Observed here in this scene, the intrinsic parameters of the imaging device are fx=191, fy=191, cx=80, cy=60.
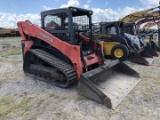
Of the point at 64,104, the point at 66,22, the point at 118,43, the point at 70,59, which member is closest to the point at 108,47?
the point at 118,43

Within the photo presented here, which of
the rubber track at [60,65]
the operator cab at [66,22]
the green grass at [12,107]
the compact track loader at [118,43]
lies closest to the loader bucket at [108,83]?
the rubber track at [60,65]

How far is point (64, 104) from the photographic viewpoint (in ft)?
12.0

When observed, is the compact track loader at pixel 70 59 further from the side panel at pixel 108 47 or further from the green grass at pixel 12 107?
the side panel at pixel 108 47

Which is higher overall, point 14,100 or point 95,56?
point 95,56

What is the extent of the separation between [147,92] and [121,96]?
75 cm

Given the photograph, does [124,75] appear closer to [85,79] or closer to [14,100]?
[85,79]

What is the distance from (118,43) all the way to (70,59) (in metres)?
4.34

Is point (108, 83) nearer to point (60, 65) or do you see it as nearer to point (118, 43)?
point (60, 65)

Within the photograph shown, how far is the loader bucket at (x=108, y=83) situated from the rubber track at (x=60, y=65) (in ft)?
1.26

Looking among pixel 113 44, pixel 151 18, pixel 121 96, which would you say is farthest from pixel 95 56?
pixel 151 18

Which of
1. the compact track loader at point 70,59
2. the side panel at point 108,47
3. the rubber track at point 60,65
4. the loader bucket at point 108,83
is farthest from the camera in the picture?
the side panel at point 108,47

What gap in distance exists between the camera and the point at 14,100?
3.86m

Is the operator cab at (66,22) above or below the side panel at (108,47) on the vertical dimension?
above

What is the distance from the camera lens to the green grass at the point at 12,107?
10.8 ft
